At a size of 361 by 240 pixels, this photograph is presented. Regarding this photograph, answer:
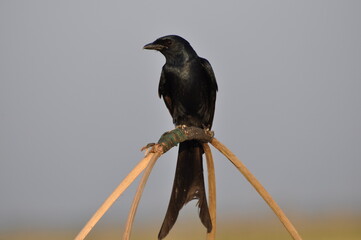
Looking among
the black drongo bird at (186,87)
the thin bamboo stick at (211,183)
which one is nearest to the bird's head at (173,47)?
the black drongo bird at (186,87)

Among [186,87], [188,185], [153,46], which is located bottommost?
[188,185]

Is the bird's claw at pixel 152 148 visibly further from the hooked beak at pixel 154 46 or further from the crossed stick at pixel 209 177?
the hooked beak at pixel 154 46

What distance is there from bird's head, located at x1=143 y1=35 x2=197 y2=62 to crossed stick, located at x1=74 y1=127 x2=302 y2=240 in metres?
0.77

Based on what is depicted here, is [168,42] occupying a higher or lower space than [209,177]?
higher

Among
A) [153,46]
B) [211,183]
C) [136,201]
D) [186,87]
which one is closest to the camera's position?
[136,201]

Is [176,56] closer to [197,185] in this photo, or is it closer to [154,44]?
[154,44]

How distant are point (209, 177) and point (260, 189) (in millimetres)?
322

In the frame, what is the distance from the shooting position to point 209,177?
3.48m

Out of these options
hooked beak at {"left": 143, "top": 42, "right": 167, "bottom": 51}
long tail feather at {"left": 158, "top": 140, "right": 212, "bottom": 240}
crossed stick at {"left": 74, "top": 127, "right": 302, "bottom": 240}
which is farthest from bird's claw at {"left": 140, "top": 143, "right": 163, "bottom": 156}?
hooked beak at {"left": 143, "top": 42, "right": 167, "bottom": 51}

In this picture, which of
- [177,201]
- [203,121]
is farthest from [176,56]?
[177,201]

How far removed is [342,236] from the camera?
701cm

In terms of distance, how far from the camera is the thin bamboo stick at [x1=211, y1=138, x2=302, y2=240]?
10.9 ft

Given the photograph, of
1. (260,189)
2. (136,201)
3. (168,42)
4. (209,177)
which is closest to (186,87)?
(168,42)

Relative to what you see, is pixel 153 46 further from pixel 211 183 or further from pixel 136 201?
pixel 136 201
